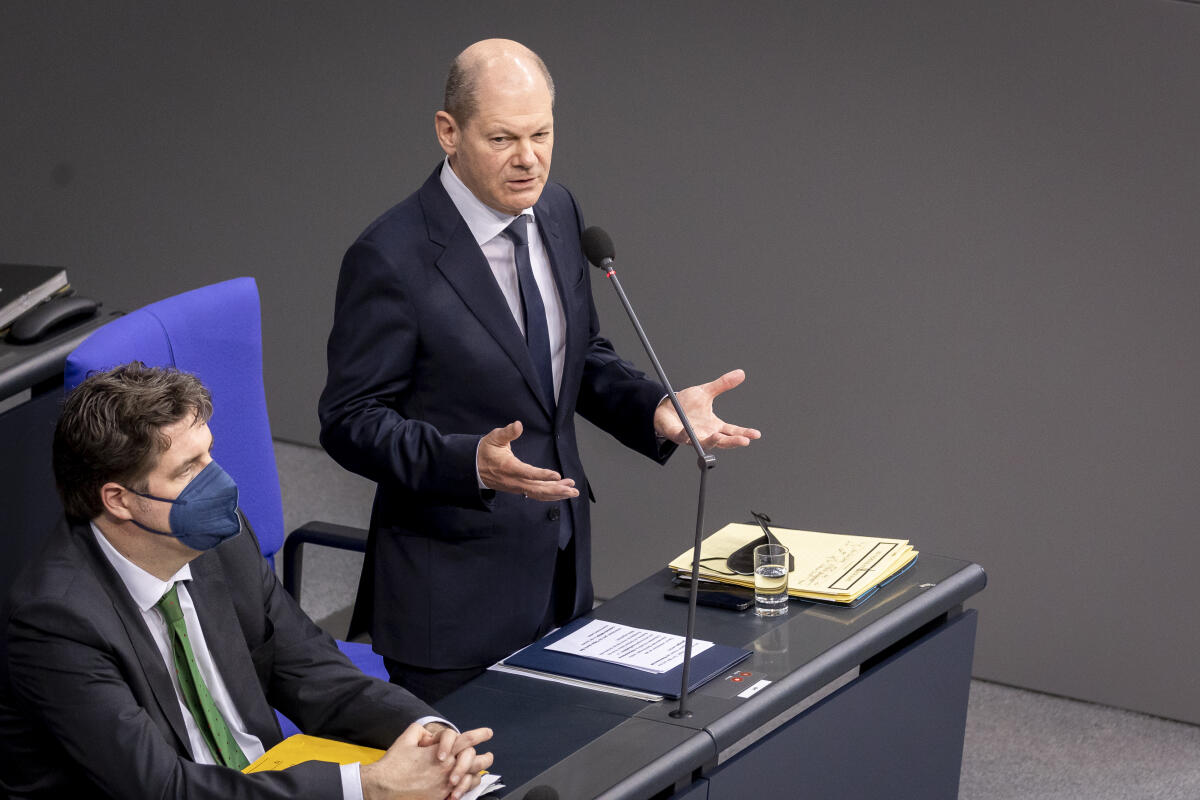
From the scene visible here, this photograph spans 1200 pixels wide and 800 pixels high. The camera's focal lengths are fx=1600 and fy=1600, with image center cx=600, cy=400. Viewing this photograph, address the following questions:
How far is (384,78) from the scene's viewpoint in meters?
4.37

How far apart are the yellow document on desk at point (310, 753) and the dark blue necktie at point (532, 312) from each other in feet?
1.97

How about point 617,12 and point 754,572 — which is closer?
point 754,572

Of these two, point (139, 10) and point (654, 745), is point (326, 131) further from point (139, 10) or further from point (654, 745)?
point (654, 745)

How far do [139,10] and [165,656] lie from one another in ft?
10.6

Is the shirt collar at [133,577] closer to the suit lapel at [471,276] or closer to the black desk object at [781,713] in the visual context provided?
the black desk object at [781,713]

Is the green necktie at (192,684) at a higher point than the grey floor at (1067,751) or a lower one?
higher

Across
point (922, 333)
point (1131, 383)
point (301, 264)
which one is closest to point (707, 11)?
point (922, 333)

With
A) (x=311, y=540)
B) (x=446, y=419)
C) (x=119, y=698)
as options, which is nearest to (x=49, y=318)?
(x=311, y=540)

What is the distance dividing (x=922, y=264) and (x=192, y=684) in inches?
83.6

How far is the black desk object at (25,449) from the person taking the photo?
2867 mm

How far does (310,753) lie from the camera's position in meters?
1.95

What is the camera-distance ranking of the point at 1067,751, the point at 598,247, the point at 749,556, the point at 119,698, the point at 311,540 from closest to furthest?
the point at 119,698
the point at 598,247
the point at 749,556
the point at 311,540
the point at 1067,751

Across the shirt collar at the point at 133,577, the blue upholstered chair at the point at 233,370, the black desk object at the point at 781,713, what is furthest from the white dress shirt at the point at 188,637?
the blue upholstered chair at the point at 233,370

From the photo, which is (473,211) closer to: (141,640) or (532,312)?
(532,312)
